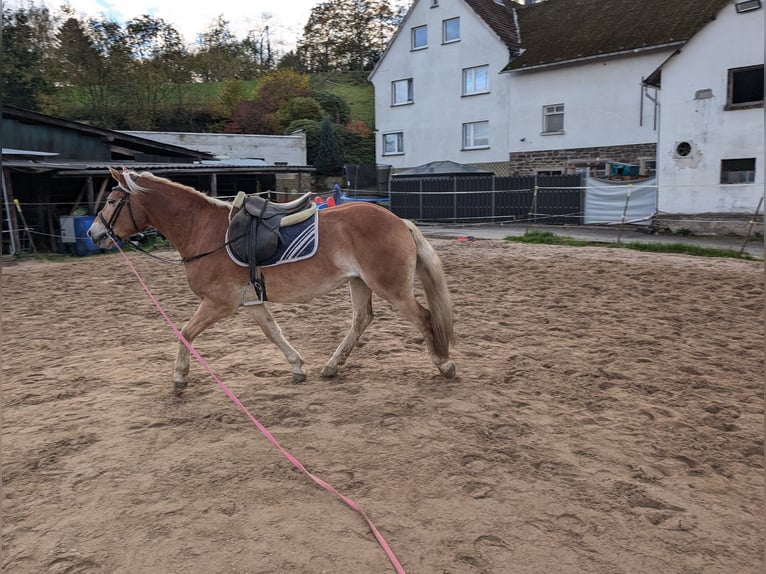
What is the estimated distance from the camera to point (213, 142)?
29.3 m

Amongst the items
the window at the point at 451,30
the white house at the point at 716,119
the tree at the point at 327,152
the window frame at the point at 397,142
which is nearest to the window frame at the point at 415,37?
the window at the point at 451,30

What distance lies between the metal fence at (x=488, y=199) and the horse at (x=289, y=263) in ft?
51.9

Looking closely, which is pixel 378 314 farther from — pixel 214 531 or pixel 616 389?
pixel 214 531

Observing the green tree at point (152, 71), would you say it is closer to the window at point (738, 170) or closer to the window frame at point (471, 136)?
the window frame at point (471, 136)

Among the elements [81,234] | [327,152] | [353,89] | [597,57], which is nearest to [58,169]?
[81,234]

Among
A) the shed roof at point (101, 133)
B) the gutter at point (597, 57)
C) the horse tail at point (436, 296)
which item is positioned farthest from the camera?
the gutter at point (597, 57)

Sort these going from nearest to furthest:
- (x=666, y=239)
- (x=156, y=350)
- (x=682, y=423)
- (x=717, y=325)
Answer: (x=682, y=423) → (x=156, y=350) → (x=717, y=325) → (x=666, y=239)

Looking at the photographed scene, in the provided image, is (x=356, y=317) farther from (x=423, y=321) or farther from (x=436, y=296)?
(x=436, y=296)

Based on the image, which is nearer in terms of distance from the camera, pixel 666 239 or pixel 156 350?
pixel 156 350

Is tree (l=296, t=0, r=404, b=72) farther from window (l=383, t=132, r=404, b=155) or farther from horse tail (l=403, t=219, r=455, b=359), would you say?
horse tail (l=403, t=219, r=455, b=359)

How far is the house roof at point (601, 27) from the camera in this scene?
22.5m

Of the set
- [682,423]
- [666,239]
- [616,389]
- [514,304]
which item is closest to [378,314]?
[514,304]

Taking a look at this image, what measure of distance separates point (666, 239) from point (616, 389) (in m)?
13.3

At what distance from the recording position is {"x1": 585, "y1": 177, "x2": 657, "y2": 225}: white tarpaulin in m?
18.0
